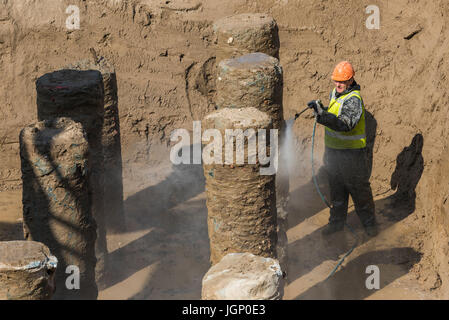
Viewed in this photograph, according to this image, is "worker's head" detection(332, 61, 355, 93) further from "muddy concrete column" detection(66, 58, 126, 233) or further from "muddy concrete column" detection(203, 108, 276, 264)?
"muddy concrete column" detection(66, 58, 126, 233)

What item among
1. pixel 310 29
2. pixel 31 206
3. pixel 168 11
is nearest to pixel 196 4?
pixel 168 11

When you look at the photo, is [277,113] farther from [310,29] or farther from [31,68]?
[31,68]

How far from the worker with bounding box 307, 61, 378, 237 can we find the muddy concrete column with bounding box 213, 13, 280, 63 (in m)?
0.97

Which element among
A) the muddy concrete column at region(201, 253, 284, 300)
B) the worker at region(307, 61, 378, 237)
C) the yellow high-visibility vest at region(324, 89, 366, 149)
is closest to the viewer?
the muddy concrete column at region(201, 253, 284, 300)

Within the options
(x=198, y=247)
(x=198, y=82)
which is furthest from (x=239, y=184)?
(x=198, y=82)

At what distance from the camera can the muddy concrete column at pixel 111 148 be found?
9.66 meters

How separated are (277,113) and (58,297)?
129 inches

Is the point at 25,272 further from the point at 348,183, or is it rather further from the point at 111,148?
the point at 348,183

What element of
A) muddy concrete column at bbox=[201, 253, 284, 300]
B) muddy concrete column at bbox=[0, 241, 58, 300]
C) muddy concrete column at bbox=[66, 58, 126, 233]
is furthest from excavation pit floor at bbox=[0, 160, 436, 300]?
muddy concrete column at bbox=[201, 253, 284, 300]

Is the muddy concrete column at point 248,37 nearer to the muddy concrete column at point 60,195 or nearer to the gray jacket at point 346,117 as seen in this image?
the gray jacket at point 346,117

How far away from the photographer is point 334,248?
31.9 ft

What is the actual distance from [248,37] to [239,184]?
2.70 m

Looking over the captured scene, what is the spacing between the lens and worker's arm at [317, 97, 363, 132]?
29.1ft

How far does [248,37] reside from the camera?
956cm
